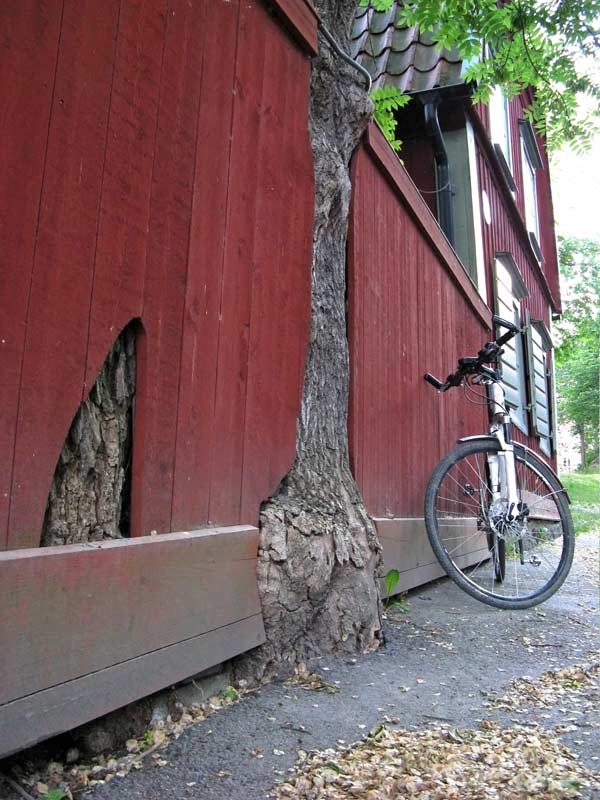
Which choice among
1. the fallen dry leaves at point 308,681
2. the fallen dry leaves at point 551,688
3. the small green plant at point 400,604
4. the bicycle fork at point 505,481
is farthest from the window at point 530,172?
the fallen dry leaves at point 308,681

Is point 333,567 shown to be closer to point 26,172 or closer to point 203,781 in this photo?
point 203,781

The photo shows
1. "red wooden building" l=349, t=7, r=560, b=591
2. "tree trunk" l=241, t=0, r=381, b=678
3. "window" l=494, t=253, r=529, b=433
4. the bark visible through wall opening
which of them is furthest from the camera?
"window" l=494, t=253, r=529, b=433

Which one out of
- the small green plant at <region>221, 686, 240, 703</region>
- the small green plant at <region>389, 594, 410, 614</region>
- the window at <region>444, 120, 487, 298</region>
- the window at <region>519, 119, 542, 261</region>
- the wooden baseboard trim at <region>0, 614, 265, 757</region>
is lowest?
the small green plant at <region>221, 686, 240, 703</region>

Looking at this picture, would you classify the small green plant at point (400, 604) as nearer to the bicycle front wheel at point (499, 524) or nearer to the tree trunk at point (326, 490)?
the bicycle front wheel at point (499, 524)

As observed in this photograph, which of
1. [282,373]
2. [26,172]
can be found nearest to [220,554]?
[282,373]

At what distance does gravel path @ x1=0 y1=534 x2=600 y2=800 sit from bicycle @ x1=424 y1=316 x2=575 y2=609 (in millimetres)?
281

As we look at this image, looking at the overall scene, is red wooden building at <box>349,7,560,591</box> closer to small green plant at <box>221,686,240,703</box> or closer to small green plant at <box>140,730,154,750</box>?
small green plant at <box>221,686,240,703</box>

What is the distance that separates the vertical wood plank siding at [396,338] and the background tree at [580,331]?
14052 mm

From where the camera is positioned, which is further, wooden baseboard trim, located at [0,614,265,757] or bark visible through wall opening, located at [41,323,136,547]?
bark visible through wall opening, located at [41,323,136,547]

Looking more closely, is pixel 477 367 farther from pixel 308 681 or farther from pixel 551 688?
pixel 308 681

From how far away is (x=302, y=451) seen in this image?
7.32 feet

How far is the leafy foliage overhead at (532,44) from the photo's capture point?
3.91m

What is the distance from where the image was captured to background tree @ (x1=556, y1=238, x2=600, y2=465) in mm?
19453

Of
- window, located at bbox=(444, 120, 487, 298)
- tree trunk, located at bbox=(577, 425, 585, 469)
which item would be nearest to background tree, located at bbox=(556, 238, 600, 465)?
tree trunk, located at bbox=(577, 425, 585, 469)
